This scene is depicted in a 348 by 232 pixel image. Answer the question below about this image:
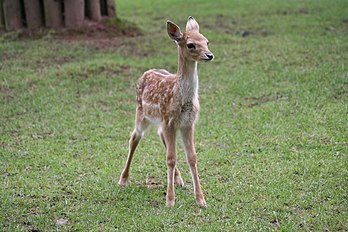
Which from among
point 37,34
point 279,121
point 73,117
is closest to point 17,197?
point 73,117

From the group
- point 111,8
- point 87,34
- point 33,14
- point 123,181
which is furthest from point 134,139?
point 111,8

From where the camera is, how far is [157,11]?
58.4ft

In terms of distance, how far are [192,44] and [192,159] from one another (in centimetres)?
127

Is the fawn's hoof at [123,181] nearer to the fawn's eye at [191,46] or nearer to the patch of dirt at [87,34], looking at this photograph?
the fawn's eye at [191,46]

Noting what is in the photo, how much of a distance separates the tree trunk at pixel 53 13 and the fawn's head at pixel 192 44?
7.04m

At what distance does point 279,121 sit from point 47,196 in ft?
12.9

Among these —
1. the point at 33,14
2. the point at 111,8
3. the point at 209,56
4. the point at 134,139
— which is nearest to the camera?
the point at 209,56

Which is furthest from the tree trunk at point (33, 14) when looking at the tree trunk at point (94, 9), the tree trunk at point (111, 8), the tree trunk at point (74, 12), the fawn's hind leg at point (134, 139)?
the fawn's hind leg at point (134, 139)

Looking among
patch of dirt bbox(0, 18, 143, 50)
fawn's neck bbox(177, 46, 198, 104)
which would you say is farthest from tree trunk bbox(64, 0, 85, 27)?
fawn's neck bbox(177, 46, 198, 104)

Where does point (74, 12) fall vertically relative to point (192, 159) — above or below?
above

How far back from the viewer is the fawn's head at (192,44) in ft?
20.8

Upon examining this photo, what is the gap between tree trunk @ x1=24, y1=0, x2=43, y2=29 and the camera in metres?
13.1

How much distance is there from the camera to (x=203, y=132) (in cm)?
927

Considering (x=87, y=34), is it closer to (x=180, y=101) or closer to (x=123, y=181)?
(x=123, y=181)
